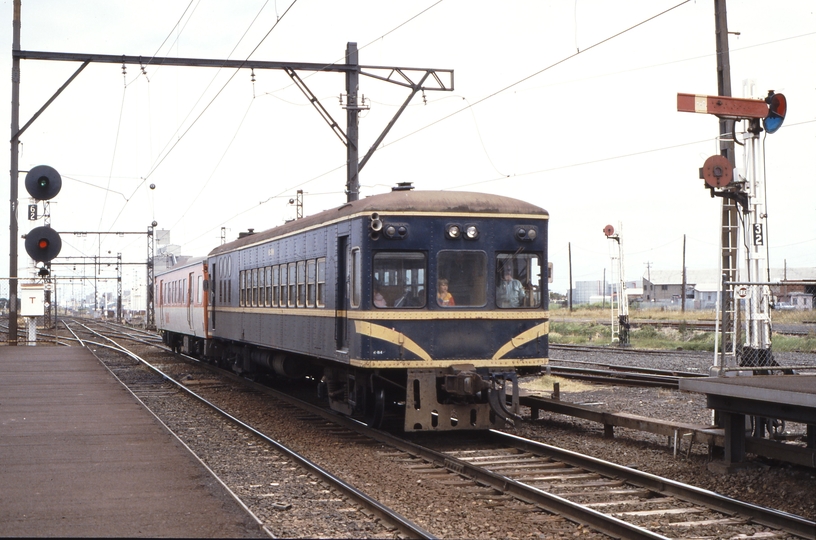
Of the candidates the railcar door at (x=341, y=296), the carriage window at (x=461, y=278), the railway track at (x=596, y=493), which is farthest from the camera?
the railcar door at (x=341, y=296)

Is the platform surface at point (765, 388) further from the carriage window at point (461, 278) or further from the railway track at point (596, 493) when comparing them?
the carriage window at point (461, 278)

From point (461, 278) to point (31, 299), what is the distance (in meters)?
21.1

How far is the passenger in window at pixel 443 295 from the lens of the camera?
1198cm

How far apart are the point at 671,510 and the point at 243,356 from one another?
1407cm

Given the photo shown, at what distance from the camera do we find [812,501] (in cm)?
816

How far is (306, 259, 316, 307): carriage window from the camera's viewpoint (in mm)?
14070

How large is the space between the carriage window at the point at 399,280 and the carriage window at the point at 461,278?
8.9 inches

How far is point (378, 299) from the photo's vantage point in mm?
11781

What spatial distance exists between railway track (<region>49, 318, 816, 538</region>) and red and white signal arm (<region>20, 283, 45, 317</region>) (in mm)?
20844

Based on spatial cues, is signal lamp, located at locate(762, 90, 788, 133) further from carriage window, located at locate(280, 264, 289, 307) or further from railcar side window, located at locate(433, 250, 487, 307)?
carriage window, located at locate(280, 264, 289, 307)

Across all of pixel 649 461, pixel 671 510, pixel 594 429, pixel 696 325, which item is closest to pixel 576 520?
pixel 671 510

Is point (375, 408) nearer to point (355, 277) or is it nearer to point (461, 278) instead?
point (355, 277)

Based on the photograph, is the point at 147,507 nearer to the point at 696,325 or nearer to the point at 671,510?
the point at 671,510

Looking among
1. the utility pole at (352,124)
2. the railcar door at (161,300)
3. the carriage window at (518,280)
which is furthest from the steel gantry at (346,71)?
the railcar door at (161,300)
